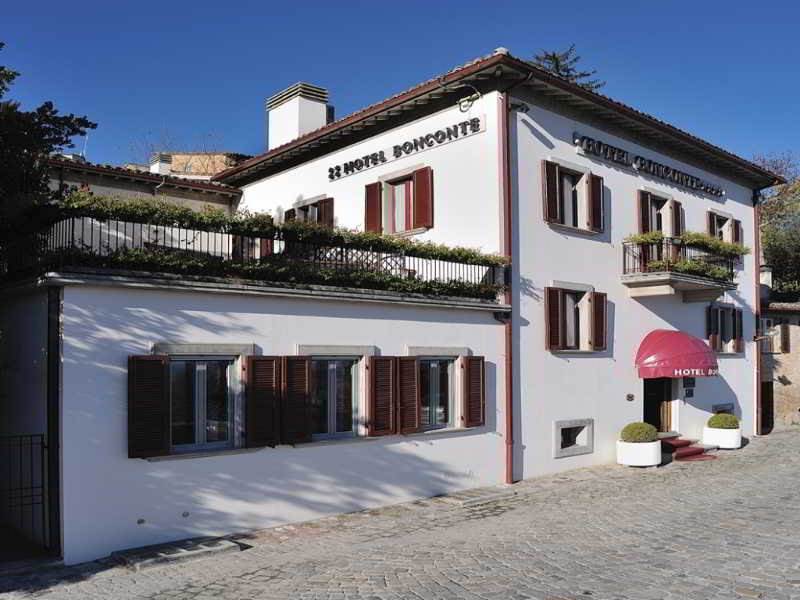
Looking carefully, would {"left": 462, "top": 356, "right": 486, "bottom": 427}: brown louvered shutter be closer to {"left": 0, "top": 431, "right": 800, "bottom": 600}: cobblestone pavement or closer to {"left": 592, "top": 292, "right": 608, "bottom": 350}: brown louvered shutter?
{"left": 0, "top": 431, "right": 800, "bottom": 600}: cobblestone pavement

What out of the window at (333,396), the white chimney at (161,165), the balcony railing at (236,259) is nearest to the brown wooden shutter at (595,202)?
the balcony railing at (236,259)

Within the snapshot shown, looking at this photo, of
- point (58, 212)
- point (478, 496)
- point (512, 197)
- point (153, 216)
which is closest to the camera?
point (58, 212)

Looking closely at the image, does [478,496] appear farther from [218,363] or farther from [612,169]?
[612,169]

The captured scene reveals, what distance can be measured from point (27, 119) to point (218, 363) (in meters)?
4.21

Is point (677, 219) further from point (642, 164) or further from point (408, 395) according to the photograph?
point (408, 395)

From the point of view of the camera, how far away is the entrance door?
19297 mm

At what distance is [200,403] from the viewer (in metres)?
10.3

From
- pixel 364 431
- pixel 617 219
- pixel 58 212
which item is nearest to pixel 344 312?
pixel 364 431

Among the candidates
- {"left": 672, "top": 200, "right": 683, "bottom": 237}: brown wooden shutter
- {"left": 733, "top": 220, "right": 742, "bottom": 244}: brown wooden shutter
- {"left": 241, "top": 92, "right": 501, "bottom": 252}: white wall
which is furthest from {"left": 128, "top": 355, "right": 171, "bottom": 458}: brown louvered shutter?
{"left": 733, "top": 220, "right": 742, "bottom": 244}: brown wooden shutter

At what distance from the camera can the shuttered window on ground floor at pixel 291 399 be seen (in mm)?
9547

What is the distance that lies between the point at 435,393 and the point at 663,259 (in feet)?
24.4

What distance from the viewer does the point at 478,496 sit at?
13.0 m

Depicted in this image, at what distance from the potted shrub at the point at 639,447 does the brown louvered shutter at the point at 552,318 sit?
282cm

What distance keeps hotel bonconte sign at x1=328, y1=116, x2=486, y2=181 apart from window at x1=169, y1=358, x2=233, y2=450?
24.1 feet
